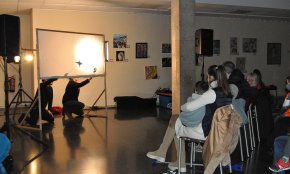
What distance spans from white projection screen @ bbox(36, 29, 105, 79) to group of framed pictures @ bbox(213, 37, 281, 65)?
4960 mm

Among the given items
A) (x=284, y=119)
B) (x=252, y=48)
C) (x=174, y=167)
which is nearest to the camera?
(x=174, y=167)

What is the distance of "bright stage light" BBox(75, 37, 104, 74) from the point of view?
7516mm

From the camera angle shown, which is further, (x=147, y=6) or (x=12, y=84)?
(x=12, y=84)

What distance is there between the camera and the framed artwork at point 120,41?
1017 cm

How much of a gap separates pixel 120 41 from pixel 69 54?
10.4 feet

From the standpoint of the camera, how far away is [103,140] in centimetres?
571

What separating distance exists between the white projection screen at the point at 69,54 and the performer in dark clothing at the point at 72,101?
1.51ft

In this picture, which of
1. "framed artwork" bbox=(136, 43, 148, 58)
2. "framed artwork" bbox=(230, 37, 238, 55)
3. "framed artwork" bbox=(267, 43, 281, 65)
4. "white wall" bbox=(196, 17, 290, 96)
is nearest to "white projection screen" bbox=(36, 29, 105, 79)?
"framed artwork" bbox=(136, 43, 148, 58)

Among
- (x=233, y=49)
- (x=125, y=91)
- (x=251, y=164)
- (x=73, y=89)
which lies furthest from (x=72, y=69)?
(x=233, y=49)

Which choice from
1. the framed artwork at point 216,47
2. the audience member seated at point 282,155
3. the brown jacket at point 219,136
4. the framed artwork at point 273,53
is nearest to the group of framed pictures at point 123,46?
the framed artwork at point 216,47

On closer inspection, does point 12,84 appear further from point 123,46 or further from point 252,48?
point 252,48

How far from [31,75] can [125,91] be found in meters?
2.87

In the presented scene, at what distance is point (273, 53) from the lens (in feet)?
41.1

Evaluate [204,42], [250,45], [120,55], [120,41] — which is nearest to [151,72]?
[120,55]
